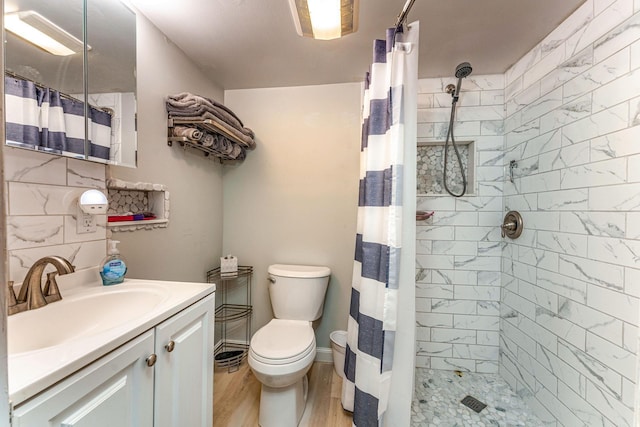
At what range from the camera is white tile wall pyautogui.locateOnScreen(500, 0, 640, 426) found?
104cm

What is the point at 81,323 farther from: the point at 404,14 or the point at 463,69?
the point at 463,69

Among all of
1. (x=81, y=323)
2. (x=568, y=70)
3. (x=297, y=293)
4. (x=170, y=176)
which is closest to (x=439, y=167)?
(x=568, y=70)

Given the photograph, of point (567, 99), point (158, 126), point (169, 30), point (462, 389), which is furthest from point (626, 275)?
point (169, 30)

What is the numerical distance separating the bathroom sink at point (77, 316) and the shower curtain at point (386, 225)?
35.2 inches

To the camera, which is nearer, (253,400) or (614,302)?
(614,302)

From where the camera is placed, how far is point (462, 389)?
172 cm

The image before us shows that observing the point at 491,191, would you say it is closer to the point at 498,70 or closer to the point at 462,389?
the point at 498,70

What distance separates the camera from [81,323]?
90cm

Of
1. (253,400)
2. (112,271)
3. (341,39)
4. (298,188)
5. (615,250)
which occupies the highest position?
(341,39)

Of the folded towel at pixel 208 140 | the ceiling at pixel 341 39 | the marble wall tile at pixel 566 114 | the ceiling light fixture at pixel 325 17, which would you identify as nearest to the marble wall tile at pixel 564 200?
the marble wall tile at pixel 566 114

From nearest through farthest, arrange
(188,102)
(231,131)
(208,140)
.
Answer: (188,102) → (208,140) → (231,131)

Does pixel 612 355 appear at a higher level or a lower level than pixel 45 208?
lower

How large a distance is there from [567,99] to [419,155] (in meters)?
0.84

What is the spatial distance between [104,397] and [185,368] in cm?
31
